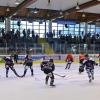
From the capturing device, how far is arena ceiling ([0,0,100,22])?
22016mm

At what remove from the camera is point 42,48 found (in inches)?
965

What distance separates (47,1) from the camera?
74.1 ft

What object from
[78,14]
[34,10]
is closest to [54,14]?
[78,14]

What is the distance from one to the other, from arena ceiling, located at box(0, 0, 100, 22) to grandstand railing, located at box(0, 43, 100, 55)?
2685mm

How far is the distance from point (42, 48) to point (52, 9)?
422 cm

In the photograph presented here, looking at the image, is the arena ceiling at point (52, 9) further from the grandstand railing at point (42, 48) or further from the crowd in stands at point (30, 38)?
the grandstand railing at point (42, 48)

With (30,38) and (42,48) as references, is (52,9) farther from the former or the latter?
(42,48)

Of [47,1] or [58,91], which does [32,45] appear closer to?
[47,1]

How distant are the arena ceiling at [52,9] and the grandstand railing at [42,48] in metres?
2.68

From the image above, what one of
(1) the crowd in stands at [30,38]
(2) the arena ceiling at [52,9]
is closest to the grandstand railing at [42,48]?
(1) the crowd in stands at [30,38]

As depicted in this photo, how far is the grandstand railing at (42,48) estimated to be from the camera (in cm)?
2392

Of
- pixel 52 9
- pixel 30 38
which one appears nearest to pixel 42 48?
pixel 30 38

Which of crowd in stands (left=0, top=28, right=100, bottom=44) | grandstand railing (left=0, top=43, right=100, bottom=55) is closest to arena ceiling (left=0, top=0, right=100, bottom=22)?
crowd in stands (left=0, top=28, right=100, bottom=44)

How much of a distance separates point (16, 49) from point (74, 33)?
1103 centimetres
